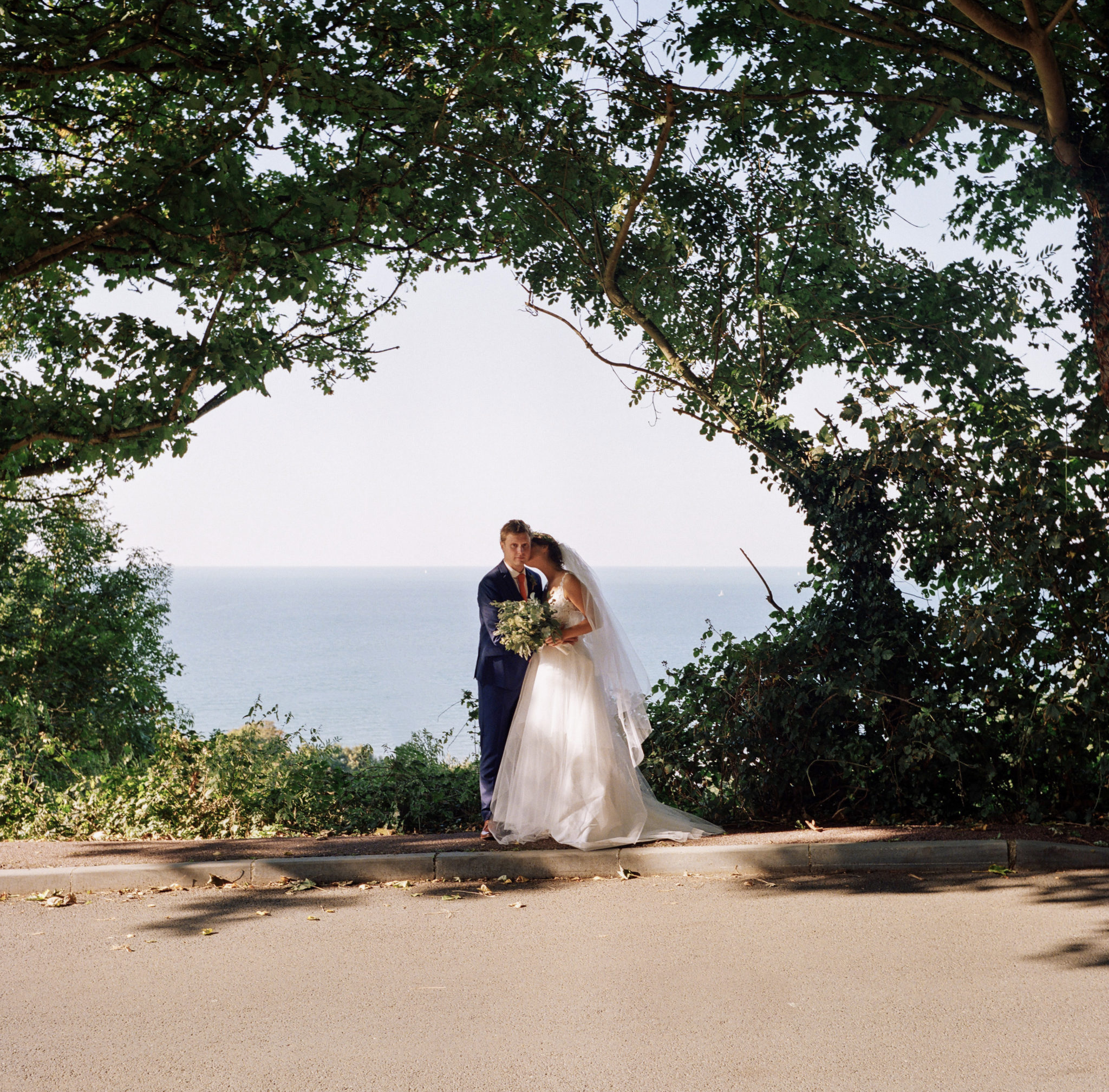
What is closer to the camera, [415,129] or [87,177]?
[415,129]

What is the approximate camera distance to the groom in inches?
309

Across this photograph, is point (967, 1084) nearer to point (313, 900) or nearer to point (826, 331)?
point (313, 900)

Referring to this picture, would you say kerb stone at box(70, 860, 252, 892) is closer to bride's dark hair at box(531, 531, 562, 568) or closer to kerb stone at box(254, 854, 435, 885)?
kerb stone at box(254, 854, 435, 885)

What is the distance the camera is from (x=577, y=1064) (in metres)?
3.87

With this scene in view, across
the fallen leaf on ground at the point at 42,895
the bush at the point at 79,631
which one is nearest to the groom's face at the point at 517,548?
the fallen leaf on ground at the point at 42,895

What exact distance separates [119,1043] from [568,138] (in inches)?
334

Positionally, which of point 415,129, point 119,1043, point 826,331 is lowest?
point 119,1043

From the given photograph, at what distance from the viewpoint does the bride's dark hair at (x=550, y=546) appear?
8.00m

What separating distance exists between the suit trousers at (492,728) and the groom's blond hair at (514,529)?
1.24m

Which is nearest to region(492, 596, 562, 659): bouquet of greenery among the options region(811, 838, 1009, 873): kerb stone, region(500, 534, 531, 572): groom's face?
region(500, 534, 531, 572): groom's face

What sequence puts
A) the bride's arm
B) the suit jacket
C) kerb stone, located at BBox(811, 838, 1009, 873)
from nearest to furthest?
kerb stone, located at BBox(811, 838, 1009, 873), the bride's arm, the suit jacket

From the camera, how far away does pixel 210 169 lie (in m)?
8.48

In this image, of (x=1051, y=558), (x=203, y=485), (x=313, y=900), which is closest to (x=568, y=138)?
(x=1051, y=558)

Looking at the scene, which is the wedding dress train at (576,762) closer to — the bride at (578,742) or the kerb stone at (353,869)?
the bride at (578,742)
